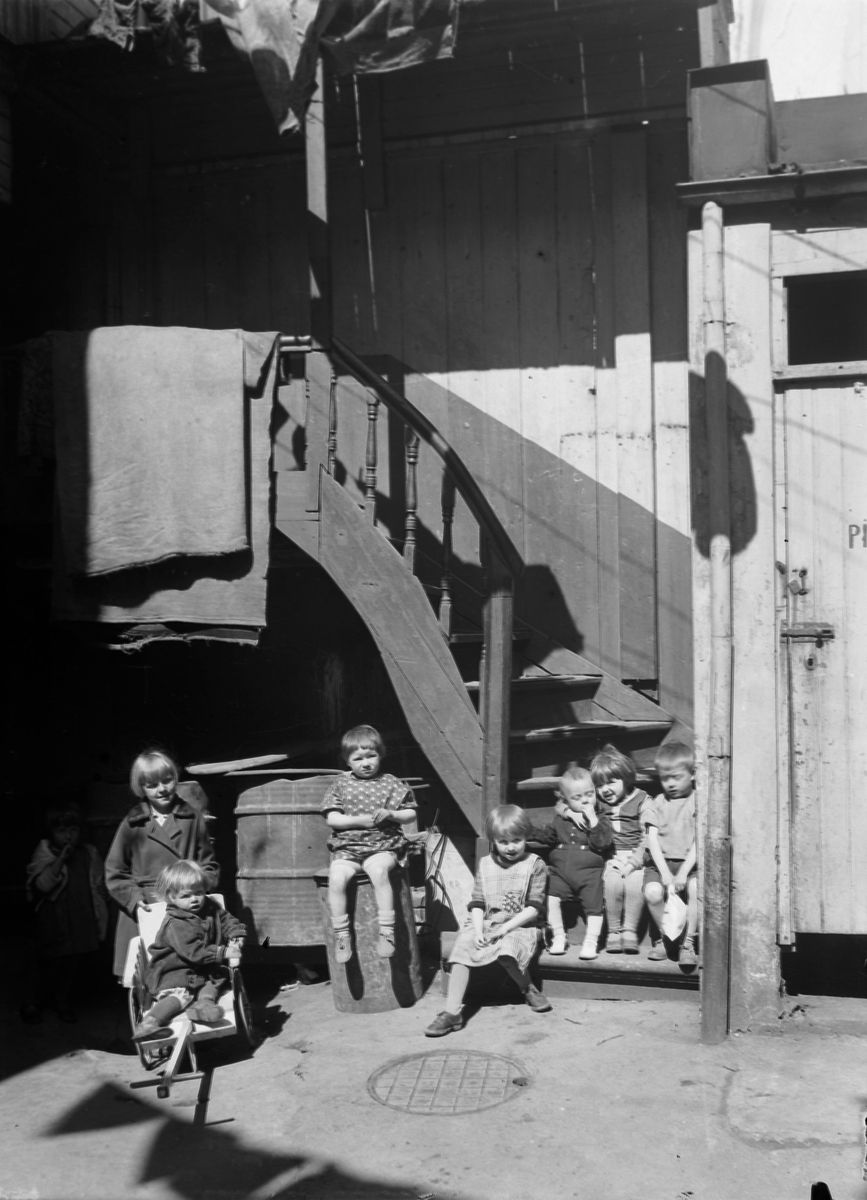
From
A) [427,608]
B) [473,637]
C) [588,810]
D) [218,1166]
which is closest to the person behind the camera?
[218,1166]

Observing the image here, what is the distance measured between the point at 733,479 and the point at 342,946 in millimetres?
2971

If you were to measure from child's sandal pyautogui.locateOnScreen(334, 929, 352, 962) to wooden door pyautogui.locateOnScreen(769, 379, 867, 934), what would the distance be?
7.06ft

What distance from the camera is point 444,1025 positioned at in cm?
531

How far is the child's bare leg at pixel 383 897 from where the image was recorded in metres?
5.64

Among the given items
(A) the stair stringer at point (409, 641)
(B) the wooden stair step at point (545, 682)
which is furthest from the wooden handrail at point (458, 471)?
(B) the wooden stair step at point (545, 682)

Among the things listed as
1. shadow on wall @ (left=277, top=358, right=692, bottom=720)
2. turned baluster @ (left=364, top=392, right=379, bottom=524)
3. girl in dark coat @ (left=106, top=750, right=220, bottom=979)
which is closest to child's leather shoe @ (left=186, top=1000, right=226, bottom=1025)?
girl in dark coat @ (left=106, top=750, right=220, bottom=979)

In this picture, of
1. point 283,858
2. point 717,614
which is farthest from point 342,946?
point 717,614

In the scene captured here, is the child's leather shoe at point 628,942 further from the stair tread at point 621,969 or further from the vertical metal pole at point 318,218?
the vertical metal pole at point 318,218

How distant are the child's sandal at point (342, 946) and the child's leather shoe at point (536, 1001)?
899mm

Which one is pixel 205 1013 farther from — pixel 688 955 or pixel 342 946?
pixel 688 955

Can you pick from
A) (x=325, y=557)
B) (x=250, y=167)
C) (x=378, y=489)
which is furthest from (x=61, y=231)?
(x=325, y=557)

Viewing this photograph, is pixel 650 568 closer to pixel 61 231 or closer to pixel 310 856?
pixel 310 856

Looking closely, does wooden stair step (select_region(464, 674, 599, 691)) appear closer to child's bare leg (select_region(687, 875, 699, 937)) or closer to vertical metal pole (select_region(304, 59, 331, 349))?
child's bare leg (select_region(687, 875, 699, 937))

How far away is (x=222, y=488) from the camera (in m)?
6.00
